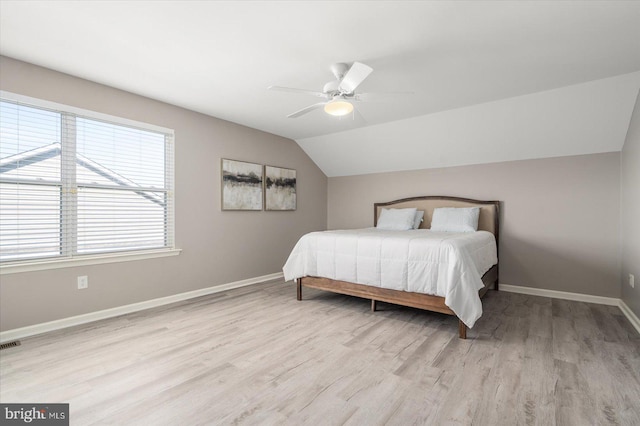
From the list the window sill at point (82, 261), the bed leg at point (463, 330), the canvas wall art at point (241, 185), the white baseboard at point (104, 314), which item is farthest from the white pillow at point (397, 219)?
the window sill at point (82, 261)

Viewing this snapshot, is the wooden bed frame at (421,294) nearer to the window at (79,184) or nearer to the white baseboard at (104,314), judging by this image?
the white baseboard at (104,314)

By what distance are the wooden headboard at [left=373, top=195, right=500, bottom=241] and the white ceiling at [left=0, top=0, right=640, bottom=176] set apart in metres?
0.98

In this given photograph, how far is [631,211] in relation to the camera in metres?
3.06

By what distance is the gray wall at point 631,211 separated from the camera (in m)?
2.85

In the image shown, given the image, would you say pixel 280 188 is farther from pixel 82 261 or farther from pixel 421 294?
pixel 421 294

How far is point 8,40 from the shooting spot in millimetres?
2275

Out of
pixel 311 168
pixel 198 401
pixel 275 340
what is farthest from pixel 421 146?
pixel 198 401

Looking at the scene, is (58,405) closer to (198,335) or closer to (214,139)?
(198,335)

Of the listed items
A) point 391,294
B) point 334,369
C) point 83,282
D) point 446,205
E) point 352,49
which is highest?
point 352,49

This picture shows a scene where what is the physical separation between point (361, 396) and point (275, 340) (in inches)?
38.3

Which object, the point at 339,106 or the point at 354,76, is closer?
the point at 354,76

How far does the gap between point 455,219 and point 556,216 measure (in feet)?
3.84

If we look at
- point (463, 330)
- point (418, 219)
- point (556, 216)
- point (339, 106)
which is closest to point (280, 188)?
point (418, 219)

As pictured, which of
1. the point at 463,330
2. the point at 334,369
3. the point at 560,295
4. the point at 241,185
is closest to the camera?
the point at 334,369
